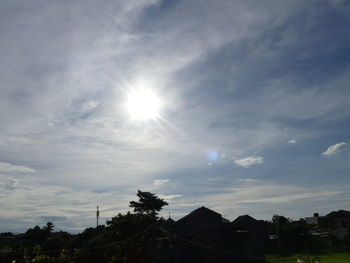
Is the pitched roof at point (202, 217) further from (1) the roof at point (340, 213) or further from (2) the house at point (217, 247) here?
(1) the roof at point (340, 213)

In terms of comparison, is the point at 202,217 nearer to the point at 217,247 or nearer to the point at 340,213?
the point at 217,247

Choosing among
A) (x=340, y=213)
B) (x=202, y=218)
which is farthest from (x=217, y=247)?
(x=340, y=213)

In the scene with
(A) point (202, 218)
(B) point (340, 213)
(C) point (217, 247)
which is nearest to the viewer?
(C) point (217, 247)

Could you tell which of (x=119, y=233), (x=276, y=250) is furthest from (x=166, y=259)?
(x=276, y=250)

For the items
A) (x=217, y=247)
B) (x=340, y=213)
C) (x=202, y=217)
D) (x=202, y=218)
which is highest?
(x=340, y=213)

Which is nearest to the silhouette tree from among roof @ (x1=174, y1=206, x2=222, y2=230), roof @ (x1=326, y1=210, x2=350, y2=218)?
roof @ (x1=174, y1=206, x2=222, y2=230)

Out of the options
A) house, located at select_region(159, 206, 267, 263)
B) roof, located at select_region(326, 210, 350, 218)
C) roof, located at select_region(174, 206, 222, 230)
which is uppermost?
roof, located at select_region(326, 210, 350, 218)

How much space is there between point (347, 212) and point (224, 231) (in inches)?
1979

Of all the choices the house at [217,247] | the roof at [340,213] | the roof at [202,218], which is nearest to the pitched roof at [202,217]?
the roof at [202,218]

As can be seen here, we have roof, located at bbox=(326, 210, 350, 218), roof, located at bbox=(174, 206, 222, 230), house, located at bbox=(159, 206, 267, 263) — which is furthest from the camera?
roof, located at bbox=(326, 210, 350, 218)

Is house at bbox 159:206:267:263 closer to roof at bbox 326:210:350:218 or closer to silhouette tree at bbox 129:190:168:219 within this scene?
silhouette tree at bbox 129:190:168:219

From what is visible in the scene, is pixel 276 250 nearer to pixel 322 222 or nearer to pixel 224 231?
pixel 224 231

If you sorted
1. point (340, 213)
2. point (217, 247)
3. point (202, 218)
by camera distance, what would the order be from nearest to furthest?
point (217, 247) → point (202, 218) → point (340, 213)

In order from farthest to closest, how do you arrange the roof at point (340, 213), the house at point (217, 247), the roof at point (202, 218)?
the roof at point (340, 213)
the roof at point (202, 218)
the house at point (217, 247)
